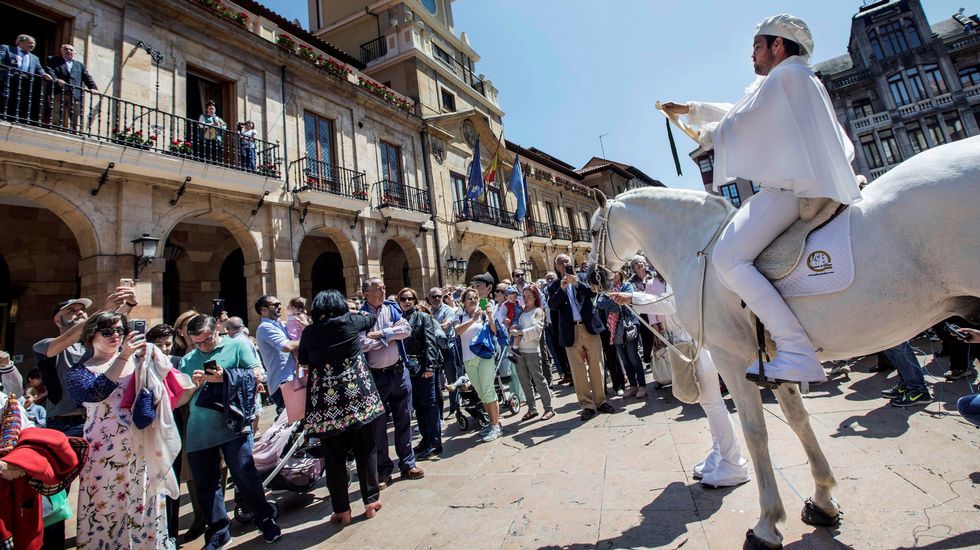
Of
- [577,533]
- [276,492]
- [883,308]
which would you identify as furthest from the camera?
[276,492]

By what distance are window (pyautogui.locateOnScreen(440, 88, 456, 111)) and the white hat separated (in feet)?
54.5

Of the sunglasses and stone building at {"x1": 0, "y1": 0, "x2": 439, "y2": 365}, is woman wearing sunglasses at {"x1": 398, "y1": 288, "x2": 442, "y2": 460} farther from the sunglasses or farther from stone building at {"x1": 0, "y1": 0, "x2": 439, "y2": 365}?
stone building at {"x1": 0, "y1": 0, "x2": 439, "y2": 365}

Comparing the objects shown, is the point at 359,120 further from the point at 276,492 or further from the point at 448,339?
the point at 276,492

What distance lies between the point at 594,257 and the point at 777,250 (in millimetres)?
1584

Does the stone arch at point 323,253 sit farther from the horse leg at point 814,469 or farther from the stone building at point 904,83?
the stone building at point 904,83

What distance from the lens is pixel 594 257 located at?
3531 mm

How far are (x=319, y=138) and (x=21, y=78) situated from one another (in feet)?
19.9

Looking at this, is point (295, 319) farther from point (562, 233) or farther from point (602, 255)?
point (562, 233)

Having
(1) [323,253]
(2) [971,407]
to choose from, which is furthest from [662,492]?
(1) [323,253]

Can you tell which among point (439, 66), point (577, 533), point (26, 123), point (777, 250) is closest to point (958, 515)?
point (777, 250)

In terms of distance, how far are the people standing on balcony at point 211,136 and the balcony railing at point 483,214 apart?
840 cm

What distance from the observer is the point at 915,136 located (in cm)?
2597

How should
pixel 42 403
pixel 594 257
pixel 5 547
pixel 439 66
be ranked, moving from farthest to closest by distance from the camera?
pixel 439 66, pixel 42 403, pixel 594 257, pixel 5 547

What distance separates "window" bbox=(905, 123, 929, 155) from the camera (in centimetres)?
2570
